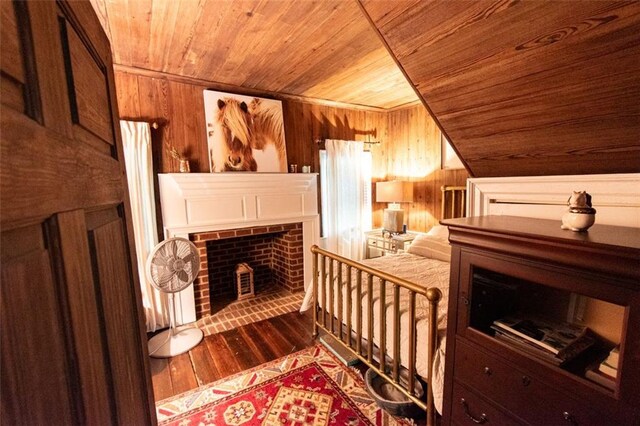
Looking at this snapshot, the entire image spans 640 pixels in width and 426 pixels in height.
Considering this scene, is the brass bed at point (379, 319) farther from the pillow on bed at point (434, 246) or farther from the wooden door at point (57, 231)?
the wooden door at point (57, 231)

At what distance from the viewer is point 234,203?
3.12m

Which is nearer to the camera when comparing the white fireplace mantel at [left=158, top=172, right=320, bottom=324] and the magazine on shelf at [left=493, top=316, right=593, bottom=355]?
the magazine on shelf at [left=493, top=316, right=593, bottom=355]

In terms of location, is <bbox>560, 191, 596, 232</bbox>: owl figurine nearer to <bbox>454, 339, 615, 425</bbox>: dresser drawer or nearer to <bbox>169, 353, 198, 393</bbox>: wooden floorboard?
<bbox>454, 339, 615, 425</bbox>: dresser drawer

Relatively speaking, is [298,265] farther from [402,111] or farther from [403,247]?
[402,111]

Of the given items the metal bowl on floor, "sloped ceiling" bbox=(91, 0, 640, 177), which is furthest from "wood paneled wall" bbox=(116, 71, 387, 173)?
the metal bowl on floor

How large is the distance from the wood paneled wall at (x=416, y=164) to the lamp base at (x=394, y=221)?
0.74ft

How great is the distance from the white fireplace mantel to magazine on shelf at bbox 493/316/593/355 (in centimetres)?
266

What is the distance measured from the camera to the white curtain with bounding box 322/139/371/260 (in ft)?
12.7

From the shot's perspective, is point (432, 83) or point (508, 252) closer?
point (508, 252)

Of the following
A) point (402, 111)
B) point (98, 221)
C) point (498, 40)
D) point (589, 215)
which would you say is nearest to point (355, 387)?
point (589, 215)

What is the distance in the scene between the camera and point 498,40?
0.96 meters

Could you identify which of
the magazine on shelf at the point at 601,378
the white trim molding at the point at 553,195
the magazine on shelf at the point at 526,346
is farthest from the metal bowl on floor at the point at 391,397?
the white trim molding at the point at 553,195

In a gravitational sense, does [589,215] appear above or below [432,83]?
below

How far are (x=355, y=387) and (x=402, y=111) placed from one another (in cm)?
369
